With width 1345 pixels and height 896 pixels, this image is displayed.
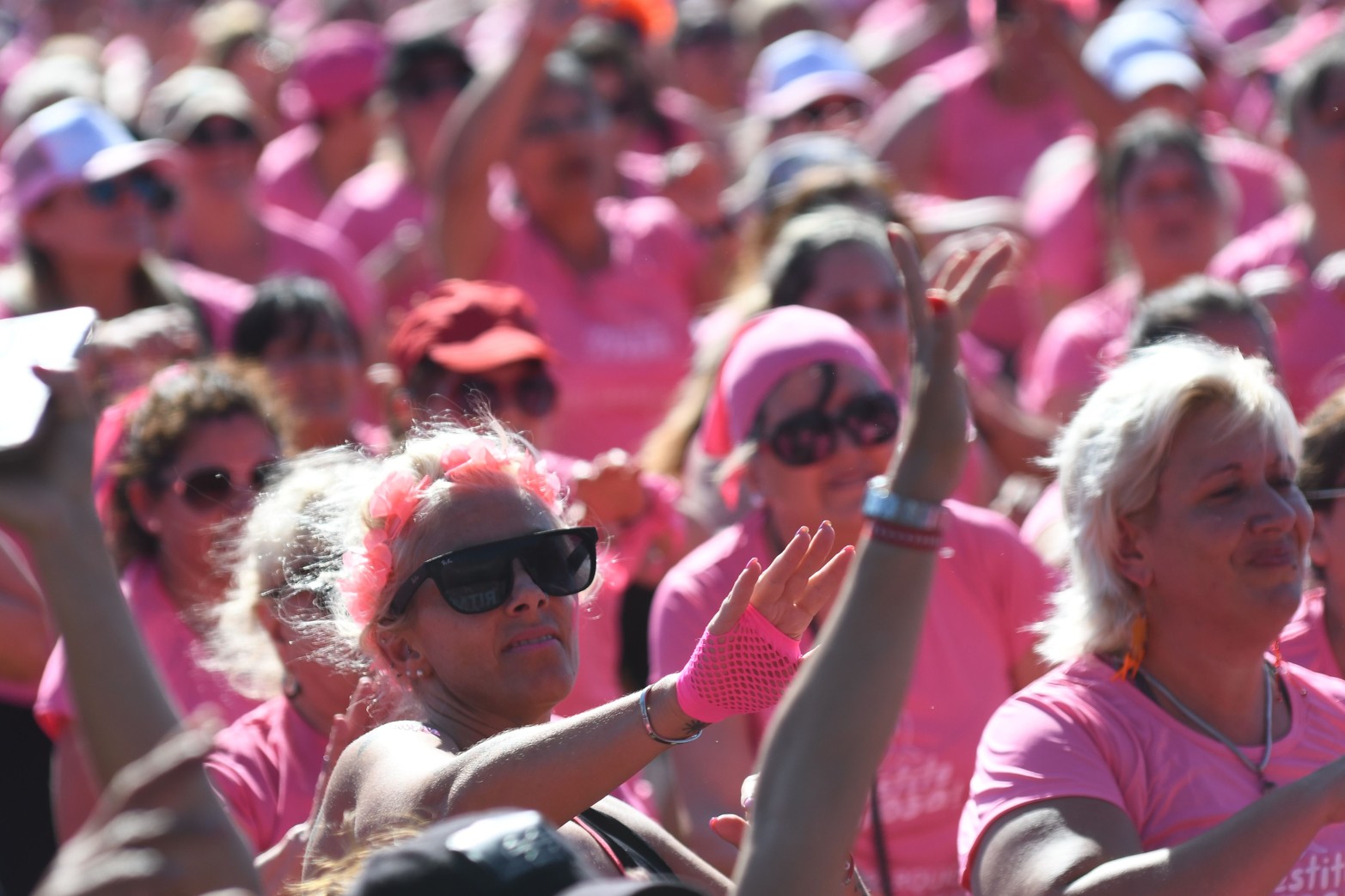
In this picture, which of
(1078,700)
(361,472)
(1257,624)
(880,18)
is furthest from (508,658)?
(880,18)

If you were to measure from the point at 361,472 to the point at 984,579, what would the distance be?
1.22 metres

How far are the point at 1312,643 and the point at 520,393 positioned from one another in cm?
184

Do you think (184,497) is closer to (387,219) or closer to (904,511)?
(904,511)

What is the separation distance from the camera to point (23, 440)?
1.64 metres

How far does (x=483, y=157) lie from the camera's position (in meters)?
5.28

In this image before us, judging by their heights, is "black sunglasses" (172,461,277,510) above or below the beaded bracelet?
above

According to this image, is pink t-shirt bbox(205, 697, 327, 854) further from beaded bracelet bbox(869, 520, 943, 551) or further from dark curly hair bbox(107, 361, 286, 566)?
beaded bracelet bbox(869, 520, 943, 551)

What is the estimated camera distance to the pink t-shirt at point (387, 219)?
6.05 meters

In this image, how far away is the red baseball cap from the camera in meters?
4.06

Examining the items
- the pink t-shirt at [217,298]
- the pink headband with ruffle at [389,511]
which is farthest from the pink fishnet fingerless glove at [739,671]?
the pink t-shirt at [217,298]

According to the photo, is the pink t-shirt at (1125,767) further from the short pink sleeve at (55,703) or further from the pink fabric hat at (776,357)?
the short pink sleeve at (55,703)

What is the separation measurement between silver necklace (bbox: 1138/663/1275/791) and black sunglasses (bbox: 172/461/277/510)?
1.84 meters

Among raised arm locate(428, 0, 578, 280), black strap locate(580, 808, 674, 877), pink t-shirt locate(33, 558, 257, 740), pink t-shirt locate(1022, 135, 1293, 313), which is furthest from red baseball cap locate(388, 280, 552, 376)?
pink t-shirt locate(1022, 135, 1293, 313)

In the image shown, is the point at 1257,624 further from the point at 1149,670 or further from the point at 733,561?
the point at 733,561
